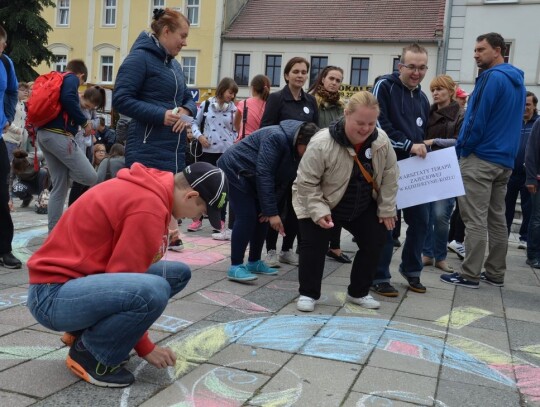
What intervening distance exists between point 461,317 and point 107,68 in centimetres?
3281

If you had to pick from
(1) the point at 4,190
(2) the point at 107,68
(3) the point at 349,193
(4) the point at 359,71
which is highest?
(4) the point at 359,71

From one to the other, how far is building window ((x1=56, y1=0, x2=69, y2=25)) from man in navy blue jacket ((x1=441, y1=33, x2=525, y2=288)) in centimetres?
3402

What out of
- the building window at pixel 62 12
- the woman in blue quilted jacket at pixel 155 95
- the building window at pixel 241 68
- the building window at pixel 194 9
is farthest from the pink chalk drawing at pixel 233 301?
the building window at pixel 62 12

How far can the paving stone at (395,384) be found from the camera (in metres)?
2.71

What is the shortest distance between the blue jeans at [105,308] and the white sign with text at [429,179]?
2.55 meters

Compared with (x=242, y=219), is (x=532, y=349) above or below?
below

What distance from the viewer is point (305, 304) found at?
13.0ft

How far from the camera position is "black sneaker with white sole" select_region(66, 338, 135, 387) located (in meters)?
2.58

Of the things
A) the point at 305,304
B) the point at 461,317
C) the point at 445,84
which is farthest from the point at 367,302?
the point at 445,84

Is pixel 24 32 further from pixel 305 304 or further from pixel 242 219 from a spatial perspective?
pixel 305 304

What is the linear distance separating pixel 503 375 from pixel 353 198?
57.8 inches

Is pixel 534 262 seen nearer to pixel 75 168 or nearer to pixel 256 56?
pixel 75 168

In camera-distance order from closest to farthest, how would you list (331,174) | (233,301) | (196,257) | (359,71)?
(331,174) → (233,301) → (196,257) → (359,71)

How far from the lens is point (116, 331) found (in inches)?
98.9
